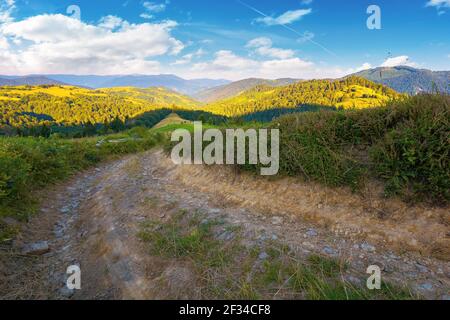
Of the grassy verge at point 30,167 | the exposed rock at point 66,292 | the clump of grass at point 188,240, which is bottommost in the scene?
the exposed rock at point 66,292

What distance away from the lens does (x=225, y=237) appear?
537cm

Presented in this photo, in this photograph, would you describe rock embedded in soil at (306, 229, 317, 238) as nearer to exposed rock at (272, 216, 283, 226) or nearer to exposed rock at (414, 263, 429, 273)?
exposed rock at (272, 216, 283, 226)

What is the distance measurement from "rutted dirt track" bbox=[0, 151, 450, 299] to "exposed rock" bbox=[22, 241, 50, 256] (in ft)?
0.57

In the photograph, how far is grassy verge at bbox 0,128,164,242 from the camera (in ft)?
22.4

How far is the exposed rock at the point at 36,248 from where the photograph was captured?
5.46m

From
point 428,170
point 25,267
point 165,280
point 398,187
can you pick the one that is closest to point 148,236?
point 165,280

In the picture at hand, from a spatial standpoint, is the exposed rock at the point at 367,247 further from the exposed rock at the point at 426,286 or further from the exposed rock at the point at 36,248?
the exposed rock at the point at 36,248

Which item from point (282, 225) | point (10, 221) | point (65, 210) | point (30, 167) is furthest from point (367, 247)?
point (30, 167)

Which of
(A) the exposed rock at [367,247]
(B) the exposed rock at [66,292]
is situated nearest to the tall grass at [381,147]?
(A) the exposed rock at [367,247]

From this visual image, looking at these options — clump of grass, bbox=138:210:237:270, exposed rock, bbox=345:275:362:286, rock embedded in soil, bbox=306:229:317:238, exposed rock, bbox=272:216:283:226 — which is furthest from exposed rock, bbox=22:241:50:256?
exposed rock, bbox=345:275:362:286

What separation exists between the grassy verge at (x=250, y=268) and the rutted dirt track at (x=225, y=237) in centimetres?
23

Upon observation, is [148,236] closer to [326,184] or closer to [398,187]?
[326,184]

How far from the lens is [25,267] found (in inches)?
198
